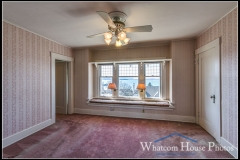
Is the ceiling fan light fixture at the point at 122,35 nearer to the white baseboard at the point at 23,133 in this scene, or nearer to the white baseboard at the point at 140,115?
the white baseboard at the point at 140,115

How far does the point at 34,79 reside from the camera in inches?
118

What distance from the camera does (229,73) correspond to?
2129 mm

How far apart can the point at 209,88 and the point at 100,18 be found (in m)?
2.82

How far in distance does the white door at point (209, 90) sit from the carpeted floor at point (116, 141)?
0.23 m

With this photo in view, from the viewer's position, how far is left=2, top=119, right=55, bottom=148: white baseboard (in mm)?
2363

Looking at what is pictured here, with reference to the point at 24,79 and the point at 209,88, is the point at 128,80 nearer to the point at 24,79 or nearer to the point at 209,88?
the point at 209,88

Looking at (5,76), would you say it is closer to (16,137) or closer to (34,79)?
(34,79)

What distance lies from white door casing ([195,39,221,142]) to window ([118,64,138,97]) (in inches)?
73.0

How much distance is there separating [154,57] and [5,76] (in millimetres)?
3817

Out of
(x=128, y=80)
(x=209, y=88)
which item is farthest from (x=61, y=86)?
(x=209, y=88)

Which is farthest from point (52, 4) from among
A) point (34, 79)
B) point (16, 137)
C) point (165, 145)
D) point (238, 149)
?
point (238, 149)

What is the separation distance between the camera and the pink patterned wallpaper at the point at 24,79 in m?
2.42

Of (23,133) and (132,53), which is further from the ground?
(132,53)

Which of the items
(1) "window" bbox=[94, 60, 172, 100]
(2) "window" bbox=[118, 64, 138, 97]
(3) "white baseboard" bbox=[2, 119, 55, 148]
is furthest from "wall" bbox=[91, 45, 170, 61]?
(3) "white baseboard" bbox=[2, 119, 55, 148]
